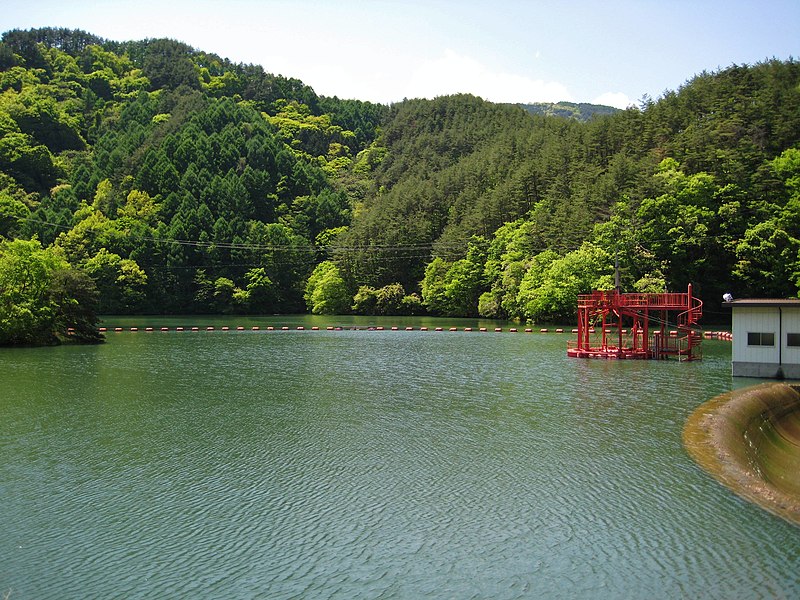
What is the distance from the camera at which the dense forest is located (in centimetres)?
6669

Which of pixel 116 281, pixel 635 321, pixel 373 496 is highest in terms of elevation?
pixel 116 281

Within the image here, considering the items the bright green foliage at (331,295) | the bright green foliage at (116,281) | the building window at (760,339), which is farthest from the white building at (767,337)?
the bright green foliage at (116,281)

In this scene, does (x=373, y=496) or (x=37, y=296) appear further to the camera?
(x=37, y=296)

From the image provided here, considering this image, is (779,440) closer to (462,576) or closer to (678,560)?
(678,560)

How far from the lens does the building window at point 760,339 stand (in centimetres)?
2994

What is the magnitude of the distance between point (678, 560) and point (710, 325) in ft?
191

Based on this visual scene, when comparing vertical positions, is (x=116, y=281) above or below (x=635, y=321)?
above

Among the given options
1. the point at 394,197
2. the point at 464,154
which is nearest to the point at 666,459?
the point at 394,197

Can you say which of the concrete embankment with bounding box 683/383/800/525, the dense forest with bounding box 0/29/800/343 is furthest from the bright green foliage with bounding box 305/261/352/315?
A: the concrete embankment with bounding box 683/383/800/525

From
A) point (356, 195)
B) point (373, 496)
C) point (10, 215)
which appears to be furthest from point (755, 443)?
point (356, 195)

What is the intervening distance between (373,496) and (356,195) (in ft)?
447

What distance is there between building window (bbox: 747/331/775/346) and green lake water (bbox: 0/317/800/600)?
2222 millimetres

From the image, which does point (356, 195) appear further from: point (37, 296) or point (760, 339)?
point (760, 339)

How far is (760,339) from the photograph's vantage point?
A: 3017cm
